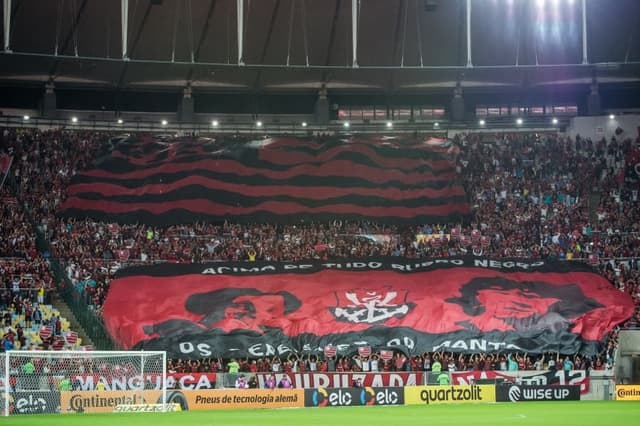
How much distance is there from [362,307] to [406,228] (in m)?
9.66

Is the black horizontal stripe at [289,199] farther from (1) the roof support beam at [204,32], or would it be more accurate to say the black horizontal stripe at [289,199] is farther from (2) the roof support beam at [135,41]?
(2) the roof support beam at [135,41]

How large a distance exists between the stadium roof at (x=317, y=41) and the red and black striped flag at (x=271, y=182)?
12.6 feet

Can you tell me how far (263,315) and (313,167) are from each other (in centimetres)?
1464

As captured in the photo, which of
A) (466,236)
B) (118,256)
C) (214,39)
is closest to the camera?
(118,256)

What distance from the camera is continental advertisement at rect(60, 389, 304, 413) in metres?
29.0

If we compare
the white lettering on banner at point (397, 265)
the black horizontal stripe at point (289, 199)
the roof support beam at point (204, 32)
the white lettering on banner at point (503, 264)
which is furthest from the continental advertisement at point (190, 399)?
the roof support beam at point (204, 32)

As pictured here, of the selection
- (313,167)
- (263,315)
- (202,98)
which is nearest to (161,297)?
(263,315)

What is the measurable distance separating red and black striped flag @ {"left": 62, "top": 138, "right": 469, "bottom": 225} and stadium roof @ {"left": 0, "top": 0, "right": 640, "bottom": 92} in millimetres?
3827

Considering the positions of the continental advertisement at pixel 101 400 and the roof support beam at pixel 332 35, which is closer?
the continental advertisement at pixel 101 400

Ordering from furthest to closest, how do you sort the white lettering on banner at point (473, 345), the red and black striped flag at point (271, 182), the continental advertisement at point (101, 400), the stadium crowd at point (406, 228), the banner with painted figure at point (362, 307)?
the red and black striped flag at point (271, 182) < the stadium crowd at point (406, 228) < the white lettering on banner at point (473, 345) < the banner with painted figure at point (362, 307) < the continental advertisement at point (101, 400)

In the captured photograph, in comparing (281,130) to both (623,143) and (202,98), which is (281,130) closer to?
(202,98)

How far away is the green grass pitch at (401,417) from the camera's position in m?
22.5

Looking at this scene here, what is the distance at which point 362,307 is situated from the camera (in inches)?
1609

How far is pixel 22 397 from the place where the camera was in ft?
94.0
